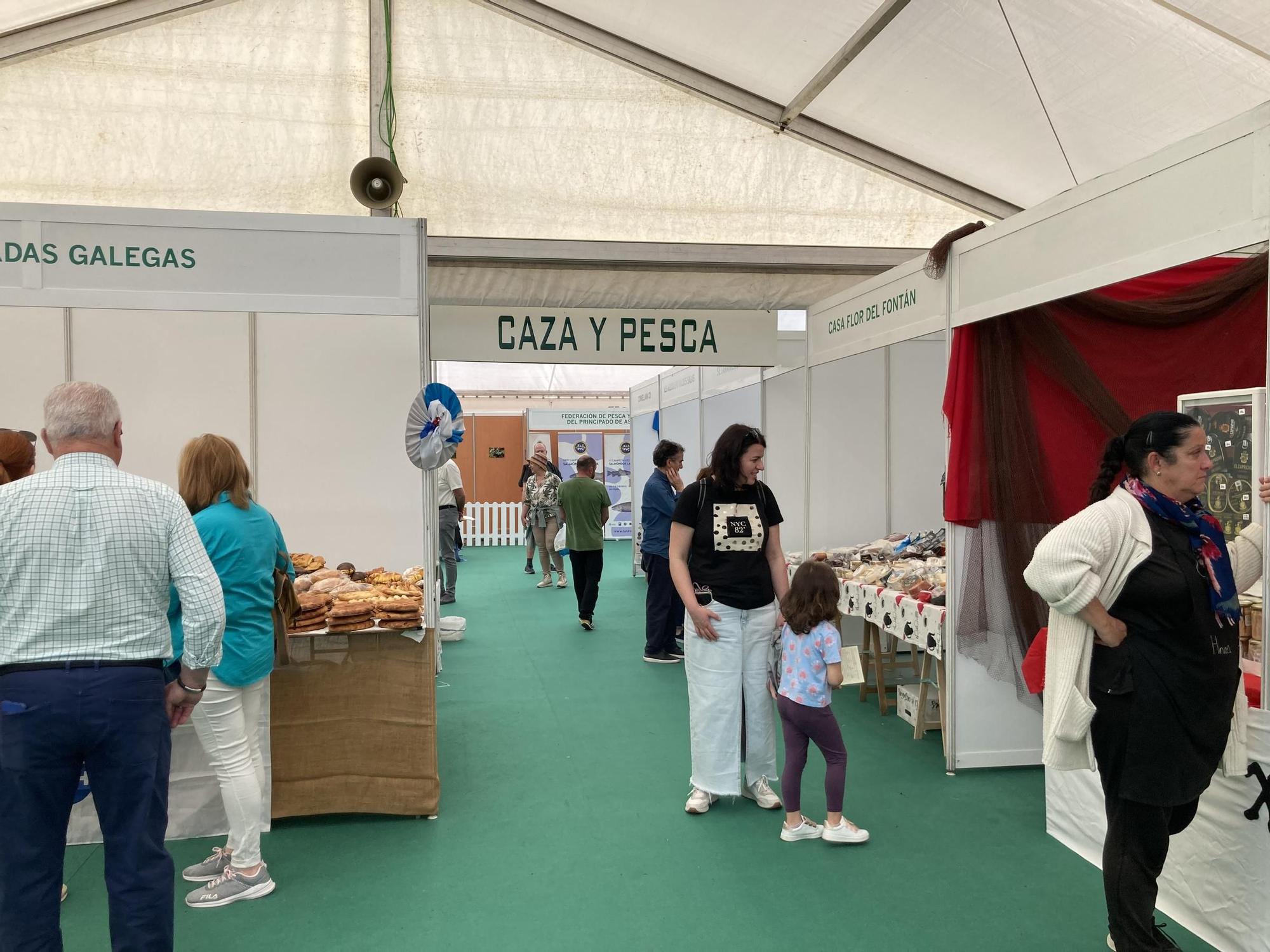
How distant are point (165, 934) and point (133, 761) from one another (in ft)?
1.55

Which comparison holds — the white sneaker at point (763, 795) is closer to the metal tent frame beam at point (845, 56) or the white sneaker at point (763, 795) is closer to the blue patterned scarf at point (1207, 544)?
the blue patterned scarf at point (1207, 544)

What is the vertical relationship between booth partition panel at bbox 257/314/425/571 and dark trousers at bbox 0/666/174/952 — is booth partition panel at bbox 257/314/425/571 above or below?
above

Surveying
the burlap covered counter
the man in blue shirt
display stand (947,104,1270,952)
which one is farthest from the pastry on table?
the man in blue shirt

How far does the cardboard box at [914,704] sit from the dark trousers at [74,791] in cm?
375

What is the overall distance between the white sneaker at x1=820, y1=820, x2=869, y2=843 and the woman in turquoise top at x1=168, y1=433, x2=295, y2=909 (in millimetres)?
1999

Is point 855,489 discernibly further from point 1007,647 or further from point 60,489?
point 60,489

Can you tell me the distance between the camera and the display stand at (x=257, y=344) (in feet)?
13.9

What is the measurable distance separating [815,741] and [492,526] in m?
13.5

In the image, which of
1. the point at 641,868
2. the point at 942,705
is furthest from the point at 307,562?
the point at 942,705

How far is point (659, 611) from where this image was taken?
674cm

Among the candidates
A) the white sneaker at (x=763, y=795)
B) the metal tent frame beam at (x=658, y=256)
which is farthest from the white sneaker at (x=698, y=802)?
the metal tent frame beam at (x=658, y=256)

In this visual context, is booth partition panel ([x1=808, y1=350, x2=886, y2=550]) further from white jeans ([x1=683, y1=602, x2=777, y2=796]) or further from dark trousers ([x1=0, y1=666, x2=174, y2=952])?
dark trousers ([x1=0, y1=666, x2=174, y2=952])

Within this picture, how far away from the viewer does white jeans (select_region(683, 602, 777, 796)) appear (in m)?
3.66

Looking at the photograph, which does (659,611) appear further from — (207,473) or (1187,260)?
(1187,260)
